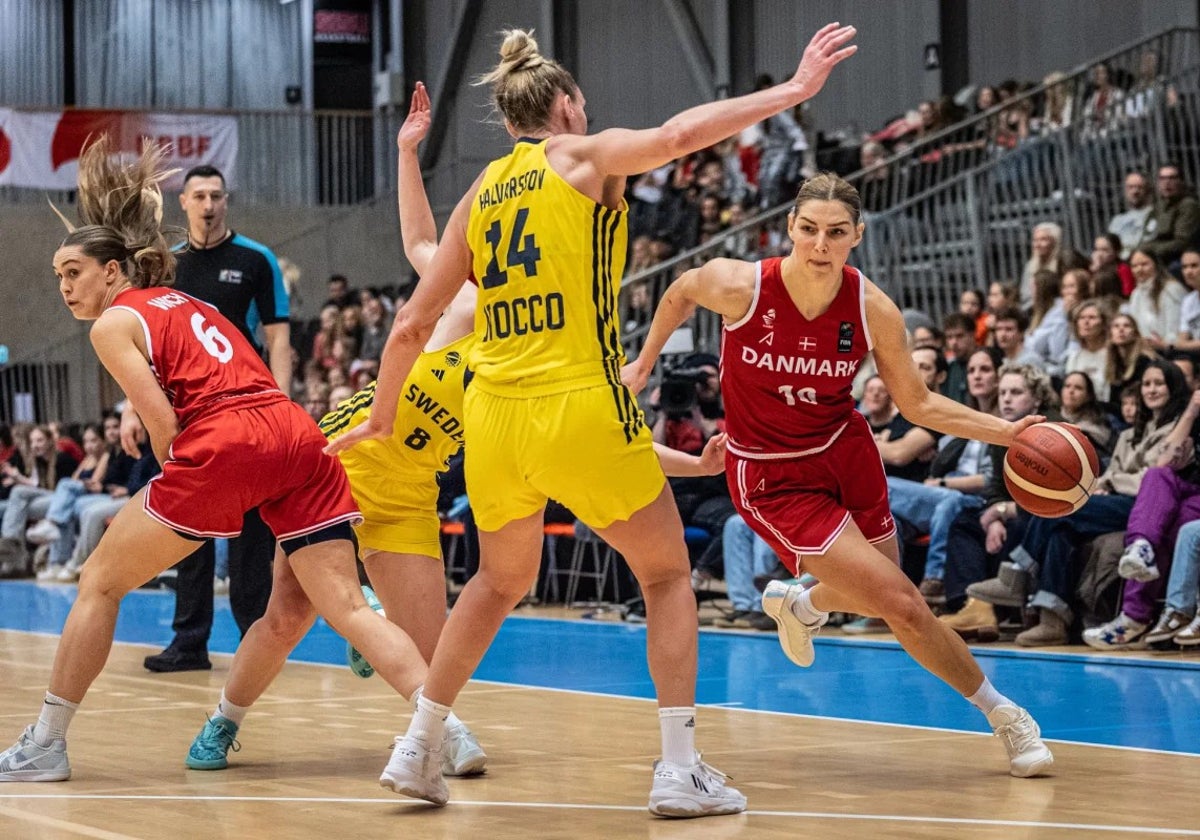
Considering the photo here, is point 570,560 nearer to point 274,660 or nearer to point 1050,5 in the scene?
point 274,660

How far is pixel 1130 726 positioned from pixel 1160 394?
297 centimetres

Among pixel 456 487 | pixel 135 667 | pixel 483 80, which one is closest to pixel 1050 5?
pixel 456 487

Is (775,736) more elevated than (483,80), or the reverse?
(483,80)

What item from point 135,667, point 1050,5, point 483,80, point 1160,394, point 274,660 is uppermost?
point 1050,5

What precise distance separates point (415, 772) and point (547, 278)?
124 cm

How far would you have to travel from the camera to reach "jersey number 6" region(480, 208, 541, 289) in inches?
159

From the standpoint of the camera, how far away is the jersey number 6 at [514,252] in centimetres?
404

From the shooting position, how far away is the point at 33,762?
182 inches

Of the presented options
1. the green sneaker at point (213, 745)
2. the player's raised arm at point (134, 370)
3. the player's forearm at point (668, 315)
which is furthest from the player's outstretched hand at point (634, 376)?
the green sneaker at point (213, 745)

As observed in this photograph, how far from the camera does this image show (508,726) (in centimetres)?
581

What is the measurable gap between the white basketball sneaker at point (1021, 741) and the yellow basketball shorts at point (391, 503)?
5.69 ft

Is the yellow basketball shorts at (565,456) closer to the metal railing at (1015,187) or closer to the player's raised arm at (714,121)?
the player's raised arm at (714,121)

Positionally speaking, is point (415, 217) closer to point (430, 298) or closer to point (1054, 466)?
point (430, 298)

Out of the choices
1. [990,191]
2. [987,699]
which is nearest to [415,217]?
[987,699]
